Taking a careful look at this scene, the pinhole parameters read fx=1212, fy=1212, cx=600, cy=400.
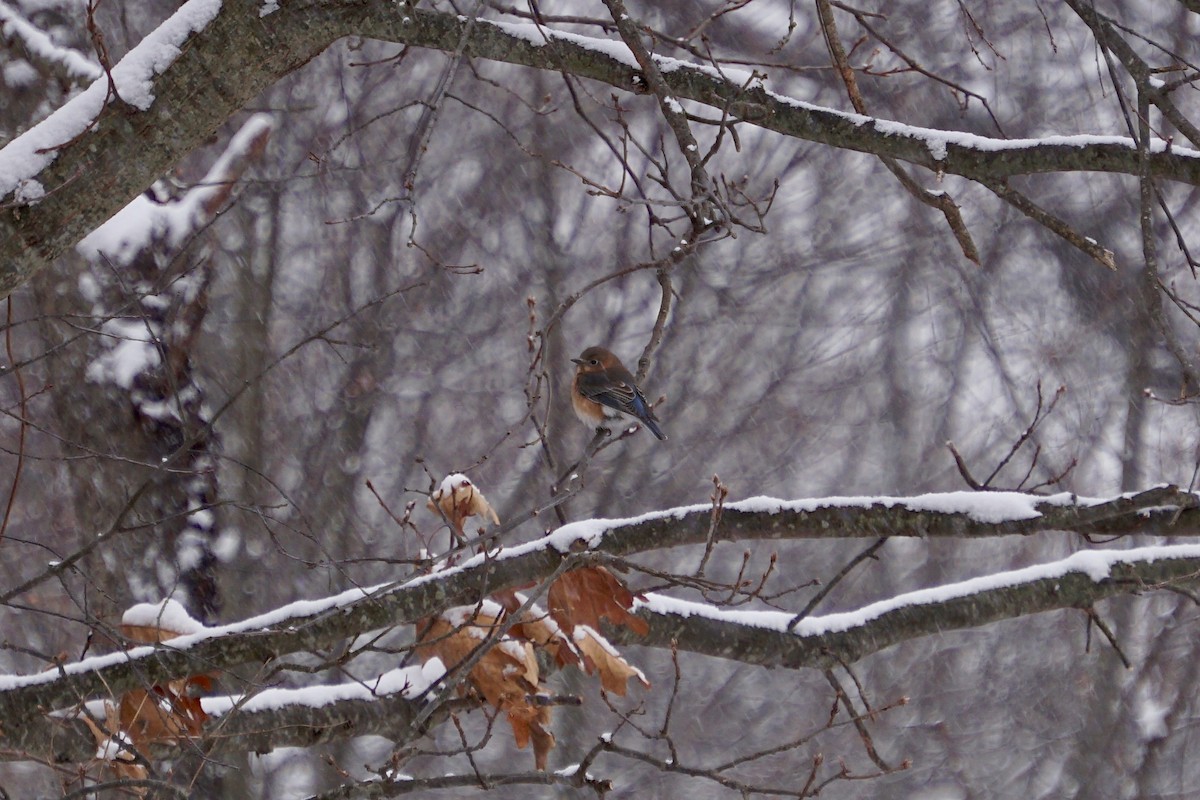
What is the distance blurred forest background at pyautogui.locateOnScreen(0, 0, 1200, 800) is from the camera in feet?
29.9

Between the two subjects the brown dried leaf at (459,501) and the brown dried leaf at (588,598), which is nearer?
the brown dried leaf at (588,598)

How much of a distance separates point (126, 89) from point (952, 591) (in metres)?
2.39

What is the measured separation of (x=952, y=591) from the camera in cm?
330

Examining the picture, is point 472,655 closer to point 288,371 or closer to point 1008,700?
point 288,371

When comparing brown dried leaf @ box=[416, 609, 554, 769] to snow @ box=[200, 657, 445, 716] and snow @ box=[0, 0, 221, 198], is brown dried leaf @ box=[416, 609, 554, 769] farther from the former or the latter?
snow @ box=[0, 0, 221, 198]

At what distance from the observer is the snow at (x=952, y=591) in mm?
3193

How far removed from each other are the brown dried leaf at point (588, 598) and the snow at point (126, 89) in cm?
137

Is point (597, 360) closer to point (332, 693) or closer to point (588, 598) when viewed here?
point (332, 693)

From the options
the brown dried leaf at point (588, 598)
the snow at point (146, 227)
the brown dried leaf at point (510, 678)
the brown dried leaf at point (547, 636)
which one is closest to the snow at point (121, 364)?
the snow at point (146, 227)

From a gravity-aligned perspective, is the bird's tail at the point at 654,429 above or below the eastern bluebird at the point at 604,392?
below

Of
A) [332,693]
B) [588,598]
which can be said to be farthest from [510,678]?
[332,693]

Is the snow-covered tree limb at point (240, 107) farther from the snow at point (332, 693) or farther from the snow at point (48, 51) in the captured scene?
the snow at point (48, 51)

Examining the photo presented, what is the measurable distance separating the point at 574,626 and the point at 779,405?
8034mm

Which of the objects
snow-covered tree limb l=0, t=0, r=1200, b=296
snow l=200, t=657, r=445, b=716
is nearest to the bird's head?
snow l=200, t=657, r=445, b=716
